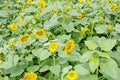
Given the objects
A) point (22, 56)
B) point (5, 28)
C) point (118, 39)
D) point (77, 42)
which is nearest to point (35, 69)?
point (22, 56)

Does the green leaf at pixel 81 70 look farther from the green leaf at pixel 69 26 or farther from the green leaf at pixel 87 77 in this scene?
the green leaf at pixel 69 26

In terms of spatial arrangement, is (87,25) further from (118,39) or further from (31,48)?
(31,48)

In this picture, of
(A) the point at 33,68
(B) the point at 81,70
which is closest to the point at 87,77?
(B) the point at 81,70

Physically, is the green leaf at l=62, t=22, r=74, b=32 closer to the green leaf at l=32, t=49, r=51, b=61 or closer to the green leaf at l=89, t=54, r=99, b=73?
the green leaf at l=32, t=49, r=51, b=61

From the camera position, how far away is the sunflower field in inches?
57.4

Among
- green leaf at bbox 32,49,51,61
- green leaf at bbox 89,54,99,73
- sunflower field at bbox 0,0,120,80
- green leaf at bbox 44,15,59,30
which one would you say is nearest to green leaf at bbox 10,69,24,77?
sunflower field at bbox 0,0,120,80

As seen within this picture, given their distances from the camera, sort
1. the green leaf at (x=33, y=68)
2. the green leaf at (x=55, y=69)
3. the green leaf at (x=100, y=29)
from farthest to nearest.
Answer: the green leaf at (x=100, y=29), the green leaf at (x=33, y=68), the green leaf at (x=55, y=69)

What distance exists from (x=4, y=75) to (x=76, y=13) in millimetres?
695

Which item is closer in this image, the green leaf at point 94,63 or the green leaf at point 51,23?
the green leaf at point 94,63

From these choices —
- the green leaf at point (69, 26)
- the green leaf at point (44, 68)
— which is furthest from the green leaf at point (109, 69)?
the green leaf at point (69, 26)

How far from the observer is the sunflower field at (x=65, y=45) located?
4.78 feet

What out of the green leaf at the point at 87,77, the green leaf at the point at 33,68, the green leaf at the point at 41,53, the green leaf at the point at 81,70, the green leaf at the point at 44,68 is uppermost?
the green leaf at the point at 41,53

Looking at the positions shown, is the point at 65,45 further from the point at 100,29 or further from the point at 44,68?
the point at 100,29

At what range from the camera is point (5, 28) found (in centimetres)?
264
